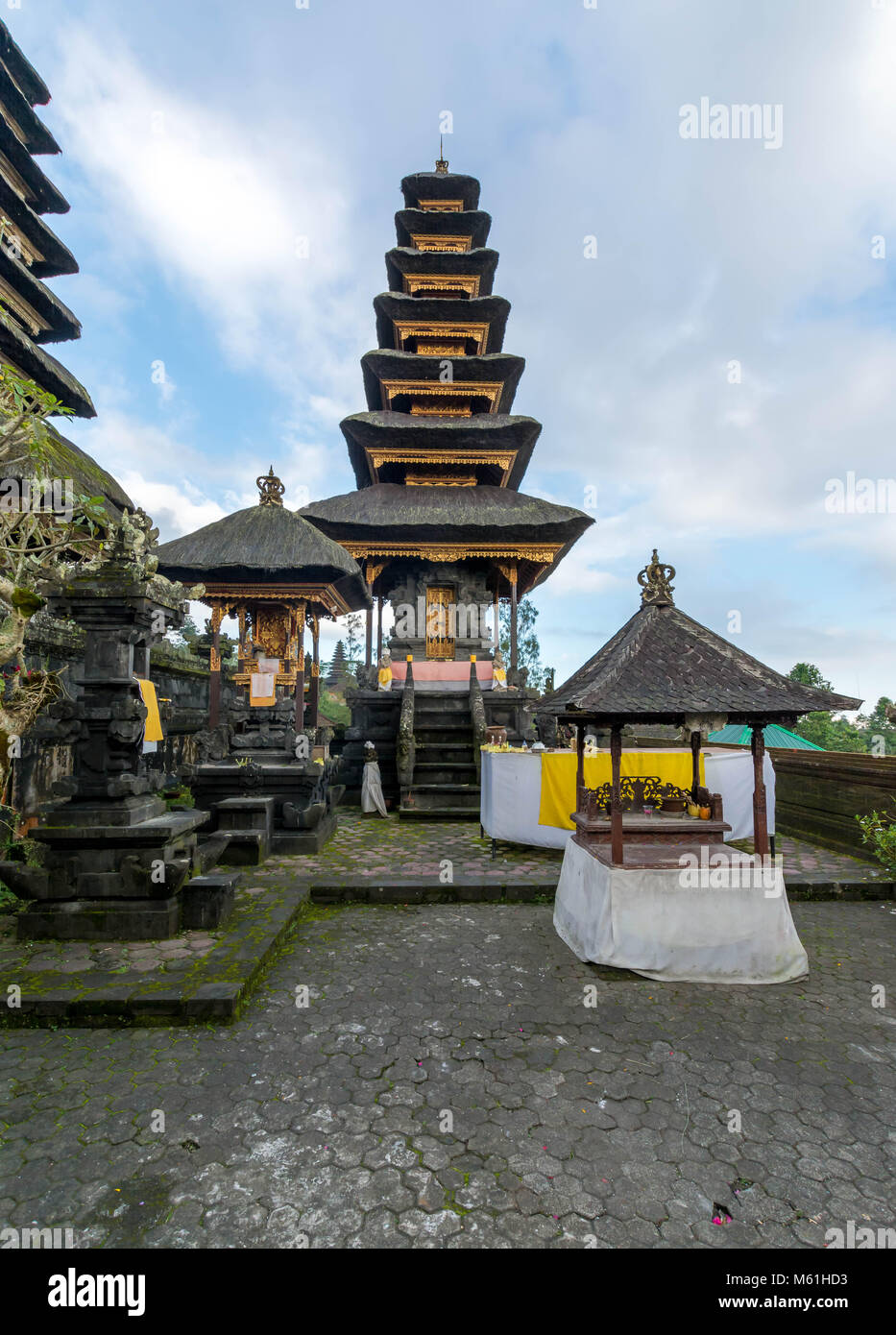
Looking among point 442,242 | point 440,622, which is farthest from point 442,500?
point 442,242

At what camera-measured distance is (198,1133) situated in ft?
9.49

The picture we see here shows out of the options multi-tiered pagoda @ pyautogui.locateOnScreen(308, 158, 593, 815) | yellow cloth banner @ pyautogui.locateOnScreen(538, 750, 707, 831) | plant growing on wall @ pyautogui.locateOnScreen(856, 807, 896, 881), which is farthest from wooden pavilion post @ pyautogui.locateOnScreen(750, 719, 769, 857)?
multi-tiered pagoda @ pyautogui.locateOnScreen(308, 158, 593, 815)

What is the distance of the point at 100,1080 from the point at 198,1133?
88 centimetres

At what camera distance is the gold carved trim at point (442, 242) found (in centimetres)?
2234

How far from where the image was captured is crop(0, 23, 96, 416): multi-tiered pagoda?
1344 cm

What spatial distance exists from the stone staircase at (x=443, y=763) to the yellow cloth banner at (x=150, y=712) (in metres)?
6.27

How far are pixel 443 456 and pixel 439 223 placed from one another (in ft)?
34.4

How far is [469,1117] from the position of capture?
306cm

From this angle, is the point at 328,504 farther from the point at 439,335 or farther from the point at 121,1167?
the point at 121,1167

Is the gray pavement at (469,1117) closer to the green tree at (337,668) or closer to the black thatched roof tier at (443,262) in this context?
the black thatched roof tier at (443,262)

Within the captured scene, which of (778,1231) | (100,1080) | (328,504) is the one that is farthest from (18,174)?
(778,1231)

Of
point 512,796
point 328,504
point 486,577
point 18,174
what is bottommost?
point 512,796

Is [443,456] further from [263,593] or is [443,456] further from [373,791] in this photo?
[373,791]

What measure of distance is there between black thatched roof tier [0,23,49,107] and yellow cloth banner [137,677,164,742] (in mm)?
17400
